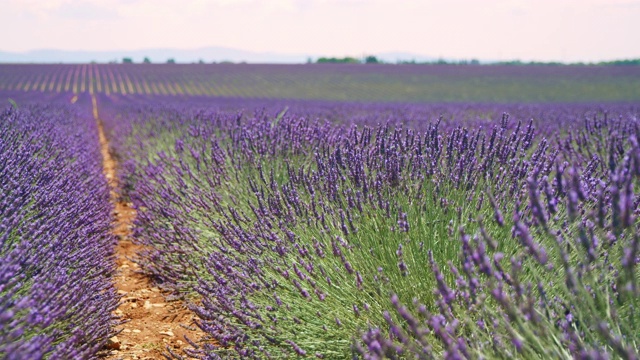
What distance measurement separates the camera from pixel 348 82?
3294 cm

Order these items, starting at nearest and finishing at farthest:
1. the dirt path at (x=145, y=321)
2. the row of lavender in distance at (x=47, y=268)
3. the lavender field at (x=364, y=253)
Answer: the lavender field at (x=364, y=253) → the row of lavender in distance at (x=47, y=268) → the dirt path at (x=145, y=321)

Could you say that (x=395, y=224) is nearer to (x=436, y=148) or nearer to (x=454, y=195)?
(x=454, y=195)

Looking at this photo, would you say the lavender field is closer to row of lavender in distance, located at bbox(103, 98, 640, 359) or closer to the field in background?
row of lavender in distance, located at bbox(103, 98, 640, 359)

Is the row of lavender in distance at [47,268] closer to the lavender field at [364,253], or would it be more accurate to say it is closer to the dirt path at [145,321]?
the lavender field at [364,253]

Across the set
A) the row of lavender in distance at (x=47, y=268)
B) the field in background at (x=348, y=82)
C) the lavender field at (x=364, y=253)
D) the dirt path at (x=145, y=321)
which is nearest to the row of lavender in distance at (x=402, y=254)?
the lavender field at (x=364, y=253)

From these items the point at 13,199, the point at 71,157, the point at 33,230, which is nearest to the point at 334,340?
the point at 33,230

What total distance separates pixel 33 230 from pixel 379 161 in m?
1.51

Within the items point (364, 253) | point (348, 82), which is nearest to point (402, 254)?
point (364, 253)

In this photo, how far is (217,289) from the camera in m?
2.32

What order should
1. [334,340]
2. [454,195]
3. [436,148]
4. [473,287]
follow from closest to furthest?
[473,287]
[334,340]
[454,195]
[436,148]

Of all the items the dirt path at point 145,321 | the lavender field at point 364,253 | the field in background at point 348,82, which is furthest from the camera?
the field in background at point 348,82

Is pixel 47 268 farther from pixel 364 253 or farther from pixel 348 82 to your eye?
pixel 348 82

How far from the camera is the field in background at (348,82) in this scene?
2738cm

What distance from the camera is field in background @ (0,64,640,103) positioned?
89.8 ft
